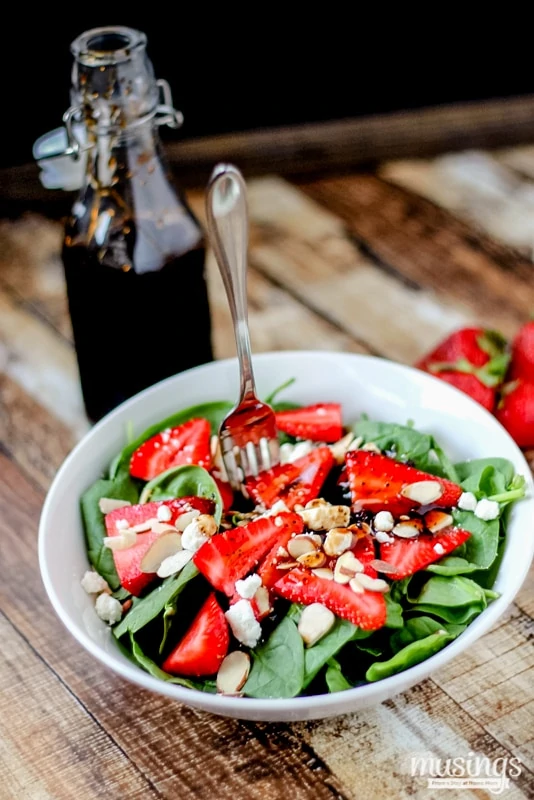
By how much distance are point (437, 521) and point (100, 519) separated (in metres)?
0.36

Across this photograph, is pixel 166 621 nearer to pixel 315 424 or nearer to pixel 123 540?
pixel 123 540

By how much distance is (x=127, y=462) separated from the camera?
3.56 feet

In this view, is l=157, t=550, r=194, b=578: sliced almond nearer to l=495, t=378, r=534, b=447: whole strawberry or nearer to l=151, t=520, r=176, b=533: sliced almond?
l=151, t=520, r=176, b=533: sliced almond

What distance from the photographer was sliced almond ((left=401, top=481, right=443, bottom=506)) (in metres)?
0.96

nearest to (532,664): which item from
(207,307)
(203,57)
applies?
(207,307)

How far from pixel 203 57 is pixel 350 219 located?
1.72 ft

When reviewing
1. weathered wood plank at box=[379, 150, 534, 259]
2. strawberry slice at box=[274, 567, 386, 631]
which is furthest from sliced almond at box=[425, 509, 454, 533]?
weathered wood plank at box=[379, 150, 534, 259]

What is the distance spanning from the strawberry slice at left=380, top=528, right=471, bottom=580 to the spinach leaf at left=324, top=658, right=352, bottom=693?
101mm

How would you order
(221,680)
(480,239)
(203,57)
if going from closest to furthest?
(221,680) < (480,239) < (203,57)

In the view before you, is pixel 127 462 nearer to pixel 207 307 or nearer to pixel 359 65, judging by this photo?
pixel 207 307

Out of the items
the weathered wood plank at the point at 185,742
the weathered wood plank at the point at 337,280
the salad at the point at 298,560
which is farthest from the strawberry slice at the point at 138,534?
the weathered wood plank at the point at 337,280

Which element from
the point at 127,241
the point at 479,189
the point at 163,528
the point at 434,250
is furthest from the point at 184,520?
the point at 479,189

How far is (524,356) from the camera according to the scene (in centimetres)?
126

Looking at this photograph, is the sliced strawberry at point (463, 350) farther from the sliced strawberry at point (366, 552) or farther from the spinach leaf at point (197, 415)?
the sliced strawberry at point (366, 552)
